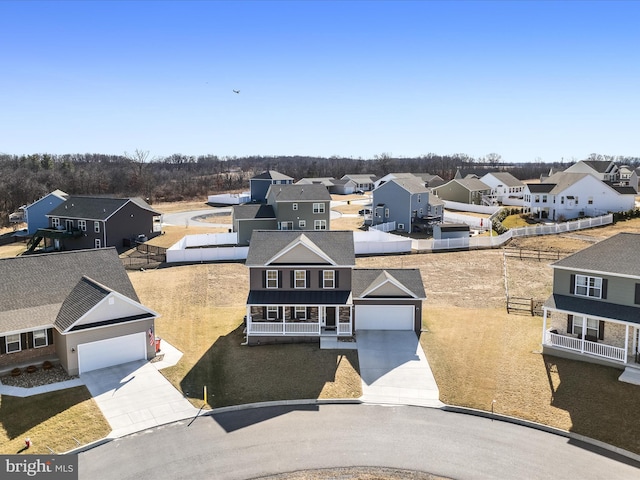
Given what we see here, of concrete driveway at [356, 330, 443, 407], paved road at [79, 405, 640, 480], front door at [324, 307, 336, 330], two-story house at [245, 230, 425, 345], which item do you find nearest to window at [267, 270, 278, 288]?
two-story house at [245, 230, 425, 345]

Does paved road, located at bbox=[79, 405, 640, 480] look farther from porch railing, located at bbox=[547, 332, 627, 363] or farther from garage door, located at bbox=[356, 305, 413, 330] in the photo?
garage door, located at bbox=[356, 305, 413, 330]

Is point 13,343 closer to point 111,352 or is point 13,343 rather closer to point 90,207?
point 111,352

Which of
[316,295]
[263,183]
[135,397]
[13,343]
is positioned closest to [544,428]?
[316,295]

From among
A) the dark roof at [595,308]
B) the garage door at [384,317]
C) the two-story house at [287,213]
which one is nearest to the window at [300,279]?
the garage door at [384,317]

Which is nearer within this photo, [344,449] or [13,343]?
[344,449]

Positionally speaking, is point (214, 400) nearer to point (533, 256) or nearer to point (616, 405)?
point (616, 405)

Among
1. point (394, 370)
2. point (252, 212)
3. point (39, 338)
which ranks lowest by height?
point (394, 370)

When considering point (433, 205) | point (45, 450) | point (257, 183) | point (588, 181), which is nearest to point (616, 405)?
point (45, 450)
